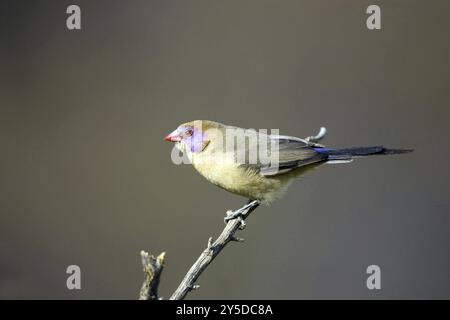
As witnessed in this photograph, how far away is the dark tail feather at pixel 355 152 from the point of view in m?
1.71

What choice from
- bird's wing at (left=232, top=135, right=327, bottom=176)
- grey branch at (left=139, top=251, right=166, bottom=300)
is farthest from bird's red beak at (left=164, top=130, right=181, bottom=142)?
grey branch at (left=139, top=251, right=166, bottom=300)

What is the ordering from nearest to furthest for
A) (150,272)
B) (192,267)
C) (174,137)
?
(150,272) → (192,267) → (174,137)

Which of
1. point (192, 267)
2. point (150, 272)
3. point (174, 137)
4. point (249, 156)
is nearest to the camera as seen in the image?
point (150, 272)

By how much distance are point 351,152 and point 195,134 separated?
537mm

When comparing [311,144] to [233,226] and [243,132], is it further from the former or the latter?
[233,226]

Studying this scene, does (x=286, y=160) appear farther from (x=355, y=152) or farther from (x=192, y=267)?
(x=192, y=267)

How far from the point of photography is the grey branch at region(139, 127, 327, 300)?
1.38m

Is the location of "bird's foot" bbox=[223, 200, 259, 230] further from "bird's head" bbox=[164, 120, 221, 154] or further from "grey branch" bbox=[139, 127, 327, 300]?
"bird's head" bbox=[164, 120, 221, 154]

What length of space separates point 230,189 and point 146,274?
0.55 metres

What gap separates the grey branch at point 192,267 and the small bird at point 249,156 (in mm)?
46

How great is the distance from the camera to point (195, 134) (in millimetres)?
1780

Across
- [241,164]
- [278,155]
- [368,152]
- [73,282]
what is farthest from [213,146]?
[73,282]

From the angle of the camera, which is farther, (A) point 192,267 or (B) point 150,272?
(A) point 192,267

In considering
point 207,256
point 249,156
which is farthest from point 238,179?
point 207,256
